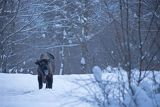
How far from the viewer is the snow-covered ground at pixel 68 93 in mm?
4973

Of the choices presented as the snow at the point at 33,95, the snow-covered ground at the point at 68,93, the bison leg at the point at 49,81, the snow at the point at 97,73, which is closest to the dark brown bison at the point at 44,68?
the bison leg at the point at 49,81

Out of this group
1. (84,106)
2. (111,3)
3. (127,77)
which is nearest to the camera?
(127,77)

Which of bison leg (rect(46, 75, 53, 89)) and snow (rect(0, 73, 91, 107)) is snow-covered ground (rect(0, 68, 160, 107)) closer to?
snow (rect(0, 73, 91, 107))

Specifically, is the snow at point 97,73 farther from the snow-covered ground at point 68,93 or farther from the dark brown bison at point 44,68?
the dark brown bison at point 44,68

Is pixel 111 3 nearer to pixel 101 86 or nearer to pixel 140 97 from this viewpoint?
pixel 101 86

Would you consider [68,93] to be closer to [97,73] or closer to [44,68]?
[97,73]

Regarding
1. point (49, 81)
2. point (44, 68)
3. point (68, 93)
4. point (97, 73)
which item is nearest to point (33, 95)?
point (49, 81)

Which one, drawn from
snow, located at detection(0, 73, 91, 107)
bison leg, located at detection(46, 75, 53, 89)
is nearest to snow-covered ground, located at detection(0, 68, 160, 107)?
snow, located at detection(0, 73, 91, 107)

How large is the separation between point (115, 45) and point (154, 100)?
37.4 inches

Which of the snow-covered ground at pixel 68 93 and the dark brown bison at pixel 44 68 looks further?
the dark brown bison at pixel 44 68

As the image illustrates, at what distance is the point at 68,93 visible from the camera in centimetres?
638

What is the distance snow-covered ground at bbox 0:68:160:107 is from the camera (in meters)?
4.97

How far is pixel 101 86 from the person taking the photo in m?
5.27

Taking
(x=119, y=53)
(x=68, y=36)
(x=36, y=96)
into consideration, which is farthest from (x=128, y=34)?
(x=68, y=36)
